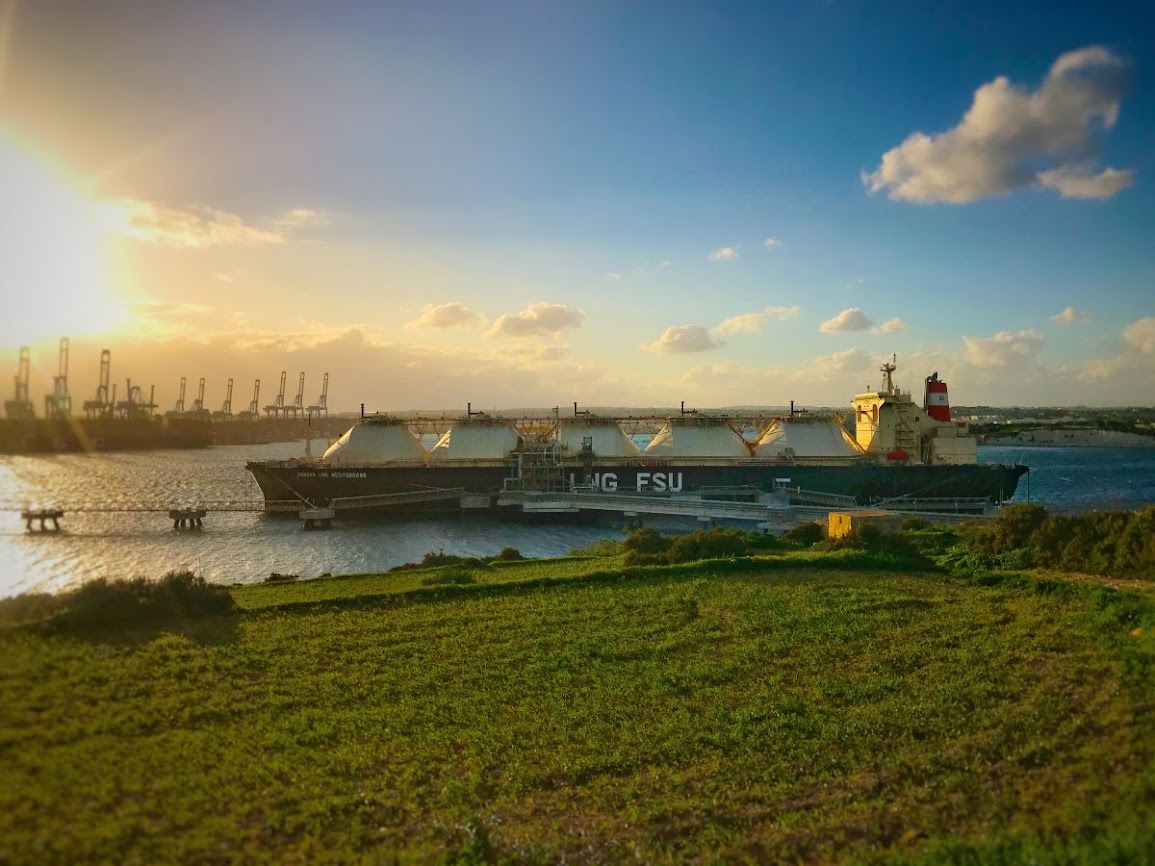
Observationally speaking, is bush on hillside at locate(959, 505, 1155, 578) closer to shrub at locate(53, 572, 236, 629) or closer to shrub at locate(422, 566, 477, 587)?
shrub at locate(422, 566, 477, 587)

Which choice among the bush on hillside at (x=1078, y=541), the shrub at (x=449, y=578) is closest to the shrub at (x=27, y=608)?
the shrub at (x=449, y=578)

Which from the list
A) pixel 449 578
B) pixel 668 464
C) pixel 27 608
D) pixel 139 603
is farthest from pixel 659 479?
pixel 27 608

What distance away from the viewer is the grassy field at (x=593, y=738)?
666 cm

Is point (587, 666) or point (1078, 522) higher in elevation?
point (1078, 522)

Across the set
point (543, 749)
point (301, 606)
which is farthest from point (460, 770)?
point (301, 606)

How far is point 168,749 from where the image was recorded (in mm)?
7938

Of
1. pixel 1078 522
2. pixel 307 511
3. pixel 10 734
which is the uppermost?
pixel 1078 522

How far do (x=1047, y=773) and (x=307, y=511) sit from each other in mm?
41801

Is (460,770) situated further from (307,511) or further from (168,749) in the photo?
(307,511)

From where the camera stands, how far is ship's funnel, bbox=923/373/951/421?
48.4 m

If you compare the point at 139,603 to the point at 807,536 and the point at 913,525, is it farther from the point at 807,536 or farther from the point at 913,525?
the point at 913,525

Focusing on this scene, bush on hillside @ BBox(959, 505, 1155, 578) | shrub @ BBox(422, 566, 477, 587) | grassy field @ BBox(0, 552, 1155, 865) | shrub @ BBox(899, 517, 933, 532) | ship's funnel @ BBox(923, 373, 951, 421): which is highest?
ship's funnel @ BBox(923, 373, 951, 421)

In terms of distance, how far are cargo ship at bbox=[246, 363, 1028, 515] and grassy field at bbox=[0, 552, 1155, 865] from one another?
30970 mm

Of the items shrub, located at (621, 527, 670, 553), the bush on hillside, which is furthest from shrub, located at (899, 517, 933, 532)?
shrub, located at (621, 527, 670, 553)
